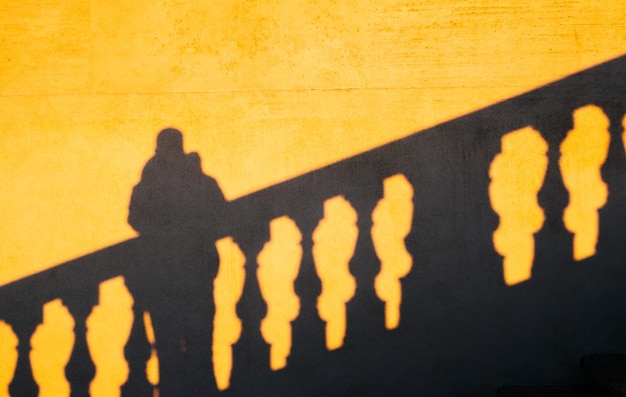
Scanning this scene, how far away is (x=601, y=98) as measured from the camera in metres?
3.04

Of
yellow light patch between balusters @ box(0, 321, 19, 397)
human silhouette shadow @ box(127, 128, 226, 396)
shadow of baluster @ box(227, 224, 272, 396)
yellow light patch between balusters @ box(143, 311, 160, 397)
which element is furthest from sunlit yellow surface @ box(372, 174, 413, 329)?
yellow light patch between balusters @ box(0, 321, 19, 397)

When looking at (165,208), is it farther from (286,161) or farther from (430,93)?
(430,93)

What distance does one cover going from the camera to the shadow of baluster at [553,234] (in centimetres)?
299

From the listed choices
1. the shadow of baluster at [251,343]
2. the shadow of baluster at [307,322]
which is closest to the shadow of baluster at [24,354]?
the shadow of baluster at [251,343]

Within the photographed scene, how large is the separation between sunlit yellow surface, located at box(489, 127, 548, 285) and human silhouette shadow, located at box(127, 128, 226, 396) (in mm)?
1585

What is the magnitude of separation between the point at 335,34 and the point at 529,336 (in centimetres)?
206

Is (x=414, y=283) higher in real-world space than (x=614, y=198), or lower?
lower

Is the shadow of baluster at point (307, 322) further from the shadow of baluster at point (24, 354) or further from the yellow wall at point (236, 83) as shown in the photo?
the shadow of baluster at point (24, 354)

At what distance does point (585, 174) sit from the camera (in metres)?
2.99

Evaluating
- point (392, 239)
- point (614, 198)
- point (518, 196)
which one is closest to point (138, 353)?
point (392, 239)

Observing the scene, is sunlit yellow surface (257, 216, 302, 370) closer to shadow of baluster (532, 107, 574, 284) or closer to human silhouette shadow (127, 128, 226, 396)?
human silhouette shadow (127, 128, 226, 396)

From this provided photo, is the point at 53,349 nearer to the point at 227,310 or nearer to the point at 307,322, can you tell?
the point at 227,310

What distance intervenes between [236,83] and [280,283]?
47.5 inches

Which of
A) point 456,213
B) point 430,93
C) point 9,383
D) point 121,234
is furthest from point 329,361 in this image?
point 9,383
